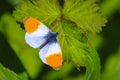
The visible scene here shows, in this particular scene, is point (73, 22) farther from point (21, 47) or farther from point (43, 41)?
point (21, 47)

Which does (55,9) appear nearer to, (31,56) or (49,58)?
(49,58)

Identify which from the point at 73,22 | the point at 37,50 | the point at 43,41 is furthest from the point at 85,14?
the point at 37,50

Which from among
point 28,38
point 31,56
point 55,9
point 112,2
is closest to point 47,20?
point 55,9

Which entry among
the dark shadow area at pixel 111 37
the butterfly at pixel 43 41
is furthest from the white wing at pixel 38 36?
the dark shadow area at pixel 111 37

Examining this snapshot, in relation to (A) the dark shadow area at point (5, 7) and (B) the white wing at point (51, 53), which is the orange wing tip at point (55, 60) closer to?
(B) the white wing at point (51, 53)

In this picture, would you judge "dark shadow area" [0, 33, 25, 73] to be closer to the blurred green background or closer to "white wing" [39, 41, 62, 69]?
the blurred green background
